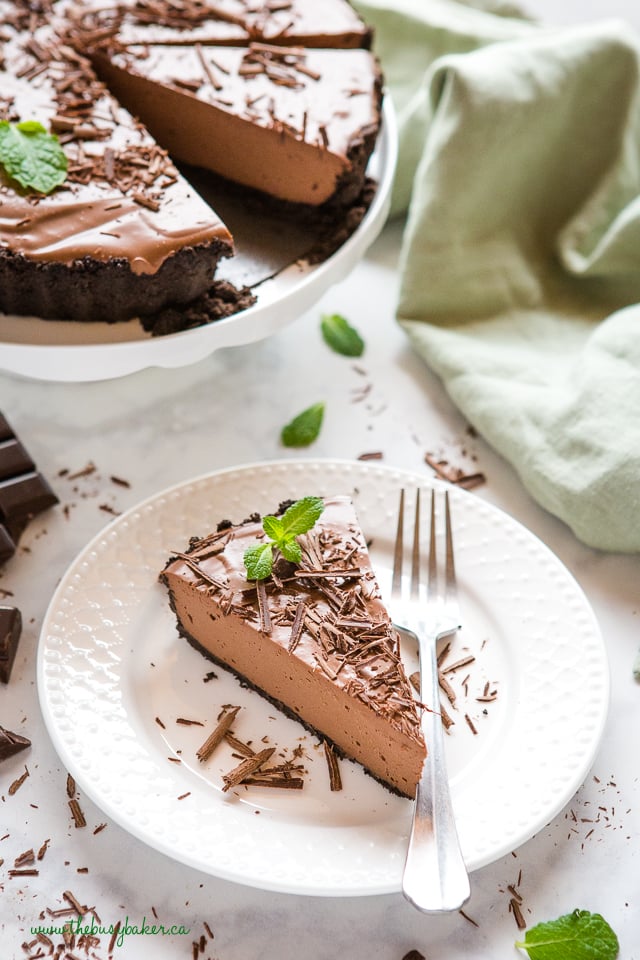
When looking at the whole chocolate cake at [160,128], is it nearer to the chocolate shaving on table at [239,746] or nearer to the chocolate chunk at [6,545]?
the chocolate chunk at [6,545]

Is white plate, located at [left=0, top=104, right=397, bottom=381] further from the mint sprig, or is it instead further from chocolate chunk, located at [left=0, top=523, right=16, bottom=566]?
the mint sprig

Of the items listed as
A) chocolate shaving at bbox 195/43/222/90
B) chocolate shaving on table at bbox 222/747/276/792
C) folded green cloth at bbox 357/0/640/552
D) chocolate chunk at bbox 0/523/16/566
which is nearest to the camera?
chocolate shaving on table at bbox 222/747/276/792

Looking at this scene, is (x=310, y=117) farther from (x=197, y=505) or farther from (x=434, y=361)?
(x=197, y=505)

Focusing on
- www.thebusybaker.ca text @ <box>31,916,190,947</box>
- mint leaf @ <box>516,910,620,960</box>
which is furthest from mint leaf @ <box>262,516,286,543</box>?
mint leaf @ <box>516,910,620,960</box>

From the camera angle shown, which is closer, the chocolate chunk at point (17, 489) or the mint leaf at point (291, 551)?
the mint leaf at point (291, 551)

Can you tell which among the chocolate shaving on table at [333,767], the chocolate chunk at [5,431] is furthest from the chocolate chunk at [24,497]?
the chocolate shaving on table at [333,767]

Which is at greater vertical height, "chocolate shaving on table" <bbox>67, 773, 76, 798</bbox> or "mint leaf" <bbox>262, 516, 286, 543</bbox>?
"mint leaf" <bbox>262, 516, 286, 543</bbox>

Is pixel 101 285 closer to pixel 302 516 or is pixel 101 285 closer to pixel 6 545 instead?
pixel 6 545
